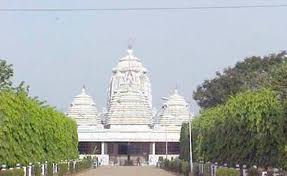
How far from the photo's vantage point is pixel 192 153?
182 feet

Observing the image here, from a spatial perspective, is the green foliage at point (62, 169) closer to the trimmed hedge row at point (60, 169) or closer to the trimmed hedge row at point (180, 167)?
the trimmed hedge row at point (60, 169)

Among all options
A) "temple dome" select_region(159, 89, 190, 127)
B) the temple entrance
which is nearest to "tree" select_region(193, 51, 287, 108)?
the temple entrance

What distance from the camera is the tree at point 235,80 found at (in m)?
68.1

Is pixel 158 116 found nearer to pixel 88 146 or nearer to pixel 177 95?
pixel 177 95

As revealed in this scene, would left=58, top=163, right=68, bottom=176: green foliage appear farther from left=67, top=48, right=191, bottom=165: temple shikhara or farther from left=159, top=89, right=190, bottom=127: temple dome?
left=159, top=89, right=190, bottom=127: temple dome

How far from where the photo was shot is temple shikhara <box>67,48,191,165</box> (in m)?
102

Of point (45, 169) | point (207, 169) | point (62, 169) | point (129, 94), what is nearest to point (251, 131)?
point (207, 169)

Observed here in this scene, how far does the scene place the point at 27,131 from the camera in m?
37.7

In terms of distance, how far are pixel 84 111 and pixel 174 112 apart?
1302 centimetres

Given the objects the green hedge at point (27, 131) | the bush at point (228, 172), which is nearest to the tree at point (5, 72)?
the green hedge at point (27, 131)

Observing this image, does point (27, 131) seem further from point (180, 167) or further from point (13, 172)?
point (180, 167)

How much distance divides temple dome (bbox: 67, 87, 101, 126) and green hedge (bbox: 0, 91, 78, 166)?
58939 millimetres

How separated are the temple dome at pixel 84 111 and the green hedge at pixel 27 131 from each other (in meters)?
58.9

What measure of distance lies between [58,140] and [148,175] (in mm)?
6921
